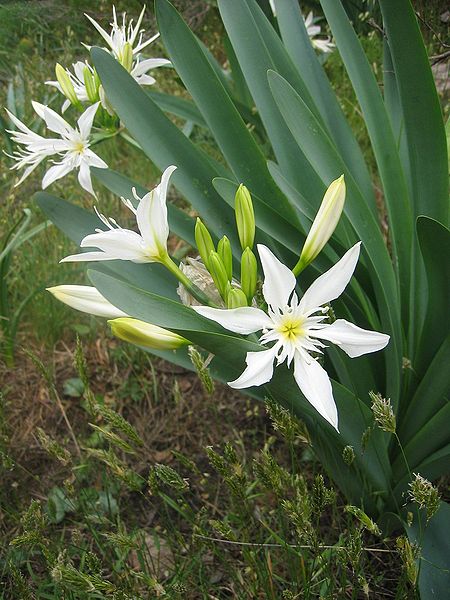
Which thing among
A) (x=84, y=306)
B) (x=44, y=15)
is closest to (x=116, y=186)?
(x=84, y=306)

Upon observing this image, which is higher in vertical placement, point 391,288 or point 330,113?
point 330,113

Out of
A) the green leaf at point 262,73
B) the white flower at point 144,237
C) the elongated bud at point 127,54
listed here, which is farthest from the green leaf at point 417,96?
the elongated bud at point 127,54

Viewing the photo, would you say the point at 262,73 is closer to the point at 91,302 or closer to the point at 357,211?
the point at 357,211

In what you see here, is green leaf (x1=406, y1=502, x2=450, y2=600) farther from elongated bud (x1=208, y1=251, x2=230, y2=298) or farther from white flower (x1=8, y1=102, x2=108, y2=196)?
white flower (x1=8, y1=102, x2=108, y2=196)

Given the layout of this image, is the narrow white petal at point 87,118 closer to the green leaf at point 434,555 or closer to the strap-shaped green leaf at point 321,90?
the strap-shaped green leaf at point 321,90

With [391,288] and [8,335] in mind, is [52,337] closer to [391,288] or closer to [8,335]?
[8,335]
